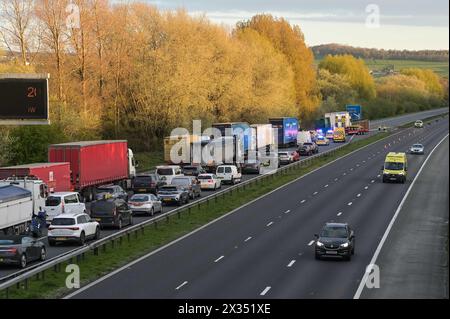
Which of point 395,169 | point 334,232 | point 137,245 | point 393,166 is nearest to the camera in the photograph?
point 334,232

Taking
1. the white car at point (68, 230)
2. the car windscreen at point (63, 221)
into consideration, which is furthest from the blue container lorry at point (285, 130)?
the car windscreen at point (63, 221)

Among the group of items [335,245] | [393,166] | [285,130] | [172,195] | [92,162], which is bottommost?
[335,245]

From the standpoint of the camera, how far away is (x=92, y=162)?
177 ft

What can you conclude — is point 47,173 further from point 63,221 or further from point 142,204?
point 63,221

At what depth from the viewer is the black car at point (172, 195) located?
51.5 meters

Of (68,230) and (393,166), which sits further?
(393,166)

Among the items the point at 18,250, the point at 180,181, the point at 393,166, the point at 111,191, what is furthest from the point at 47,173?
the point at 393,166

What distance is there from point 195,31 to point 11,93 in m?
68.4

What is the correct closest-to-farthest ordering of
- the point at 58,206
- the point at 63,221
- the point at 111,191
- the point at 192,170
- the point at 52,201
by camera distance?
the point at 63,221 < the point at 58,206 < the point at 52,201 < the point at 111,191 < the point at 192,170

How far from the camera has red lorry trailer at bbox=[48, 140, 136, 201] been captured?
52.0m

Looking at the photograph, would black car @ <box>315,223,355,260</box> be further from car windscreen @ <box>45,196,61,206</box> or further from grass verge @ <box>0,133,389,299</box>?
car windscreen @ <box>45,196,61,206</box>

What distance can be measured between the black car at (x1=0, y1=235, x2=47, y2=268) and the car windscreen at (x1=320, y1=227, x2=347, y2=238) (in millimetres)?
11052

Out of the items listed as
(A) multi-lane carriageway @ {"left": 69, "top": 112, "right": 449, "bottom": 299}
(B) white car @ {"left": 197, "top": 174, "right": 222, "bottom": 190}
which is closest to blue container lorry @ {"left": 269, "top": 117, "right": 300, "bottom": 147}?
(A) multi-lane carriageway @ {"left": 69, "top": 112, "right": 449, "bottom": 299}

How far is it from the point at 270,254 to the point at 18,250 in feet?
31.9
